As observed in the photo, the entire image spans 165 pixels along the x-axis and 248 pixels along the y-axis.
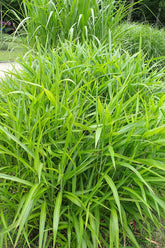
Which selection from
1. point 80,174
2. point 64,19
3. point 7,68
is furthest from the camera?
point 7,68

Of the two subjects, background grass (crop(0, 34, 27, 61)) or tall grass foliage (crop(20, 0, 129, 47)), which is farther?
tall grass foliage (crop(20, 0, 129, 47))

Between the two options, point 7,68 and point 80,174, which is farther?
point 7,68

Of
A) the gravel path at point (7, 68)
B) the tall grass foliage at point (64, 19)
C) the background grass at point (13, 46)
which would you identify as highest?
the tall grass foliage at point (64, 19)

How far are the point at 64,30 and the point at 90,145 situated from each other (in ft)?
5.93

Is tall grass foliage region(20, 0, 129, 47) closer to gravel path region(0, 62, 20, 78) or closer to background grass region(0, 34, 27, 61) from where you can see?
background grass region(0, 34, 27, 61)

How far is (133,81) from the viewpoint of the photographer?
189 centimetres

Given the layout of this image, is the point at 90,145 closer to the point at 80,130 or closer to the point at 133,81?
the point at 80,130

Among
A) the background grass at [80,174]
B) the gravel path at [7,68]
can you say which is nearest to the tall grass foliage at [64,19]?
the gravel path at [7,68]

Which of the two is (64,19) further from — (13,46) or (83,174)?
(83,174)

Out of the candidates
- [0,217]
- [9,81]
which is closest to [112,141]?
[0,217]

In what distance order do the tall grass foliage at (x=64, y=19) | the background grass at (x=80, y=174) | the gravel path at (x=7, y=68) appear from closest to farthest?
the background grass at (x=80, y=174), the gravel path at (x=7, y=68), the tall grass foliage at (x=64, y=19)

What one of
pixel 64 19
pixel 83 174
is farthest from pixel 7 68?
pixel 83 174

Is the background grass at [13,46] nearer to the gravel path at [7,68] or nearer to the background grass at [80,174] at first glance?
the gravel path at [7,68]

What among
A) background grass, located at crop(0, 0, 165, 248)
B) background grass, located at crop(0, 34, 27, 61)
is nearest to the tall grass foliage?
background grass, located at crop(0, 34, 27, 61)
